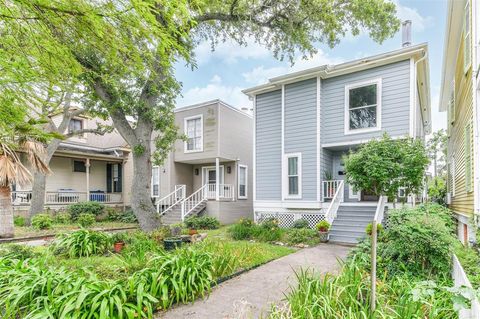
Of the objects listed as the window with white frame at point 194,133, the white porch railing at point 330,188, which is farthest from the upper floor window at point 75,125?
the white porch railing at point 330,188

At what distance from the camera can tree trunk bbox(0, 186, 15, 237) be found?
1009 centimetres

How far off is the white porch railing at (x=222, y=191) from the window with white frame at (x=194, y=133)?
7.68ft

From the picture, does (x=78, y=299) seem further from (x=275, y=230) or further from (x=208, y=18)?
(x=208, y=18)

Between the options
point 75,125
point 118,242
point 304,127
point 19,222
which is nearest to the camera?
point 118,242

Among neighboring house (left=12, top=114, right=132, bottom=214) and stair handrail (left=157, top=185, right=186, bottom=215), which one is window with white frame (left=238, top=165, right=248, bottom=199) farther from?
neighboring house (left=12, top=114, right=132, bottom=214)

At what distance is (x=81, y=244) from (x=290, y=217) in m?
8.06

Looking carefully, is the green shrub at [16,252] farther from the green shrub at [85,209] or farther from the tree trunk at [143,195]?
the green shrub at [85,209]

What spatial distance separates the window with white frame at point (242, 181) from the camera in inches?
653

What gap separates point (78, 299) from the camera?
10.6 ft

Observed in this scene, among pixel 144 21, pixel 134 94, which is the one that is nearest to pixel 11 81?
pixel 144 21

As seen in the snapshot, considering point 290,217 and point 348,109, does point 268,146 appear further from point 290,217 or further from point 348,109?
point 348,109

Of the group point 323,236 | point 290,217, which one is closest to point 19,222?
point 290,217

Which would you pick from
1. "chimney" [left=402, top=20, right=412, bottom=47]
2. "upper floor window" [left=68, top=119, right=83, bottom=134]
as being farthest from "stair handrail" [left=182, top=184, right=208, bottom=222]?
"chimney" [left=402, top=20, right=412, bottom=47]

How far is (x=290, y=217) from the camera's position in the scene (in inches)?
471
